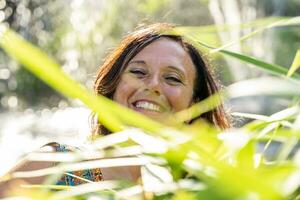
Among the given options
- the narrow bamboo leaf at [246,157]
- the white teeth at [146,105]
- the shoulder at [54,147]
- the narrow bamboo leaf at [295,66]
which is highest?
the white teeth at [146,105]

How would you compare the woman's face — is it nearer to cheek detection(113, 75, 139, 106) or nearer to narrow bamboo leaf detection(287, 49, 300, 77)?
cheek detection(113, 75, 139, 106)

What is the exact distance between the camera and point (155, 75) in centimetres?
232

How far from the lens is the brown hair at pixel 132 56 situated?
2366mm

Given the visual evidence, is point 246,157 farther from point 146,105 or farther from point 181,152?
point 146,105

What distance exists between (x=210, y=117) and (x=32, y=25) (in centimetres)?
1536

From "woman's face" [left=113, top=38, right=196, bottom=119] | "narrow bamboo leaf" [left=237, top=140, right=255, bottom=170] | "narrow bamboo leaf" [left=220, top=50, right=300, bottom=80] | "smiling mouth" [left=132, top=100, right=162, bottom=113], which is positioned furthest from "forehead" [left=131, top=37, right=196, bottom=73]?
"narrow bamboo leaf" [left=237, top=140, right=255, bottom=170]

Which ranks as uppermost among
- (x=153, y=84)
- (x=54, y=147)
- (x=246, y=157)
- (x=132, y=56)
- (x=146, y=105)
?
(x=132, y=56)

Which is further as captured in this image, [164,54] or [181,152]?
[164,54]

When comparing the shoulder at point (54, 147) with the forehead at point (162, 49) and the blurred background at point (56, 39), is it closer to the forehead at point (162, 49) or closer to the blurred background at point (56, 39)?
the forehead at point (162, 49)

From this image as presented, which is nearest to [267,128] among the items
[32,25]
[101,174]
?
[101,174]

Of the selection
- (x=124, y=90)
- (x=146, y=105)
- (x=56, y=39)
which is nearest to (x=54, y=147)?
(x=146, y=105)

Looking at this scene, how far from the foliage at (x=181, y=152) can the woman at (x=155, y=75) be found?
164 centimetres

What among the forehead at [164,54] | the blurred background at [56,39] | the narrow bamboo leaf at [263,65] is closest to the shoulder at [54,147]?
the forehead at [164,54]

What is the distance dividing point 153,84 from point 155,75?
43 millimetres
